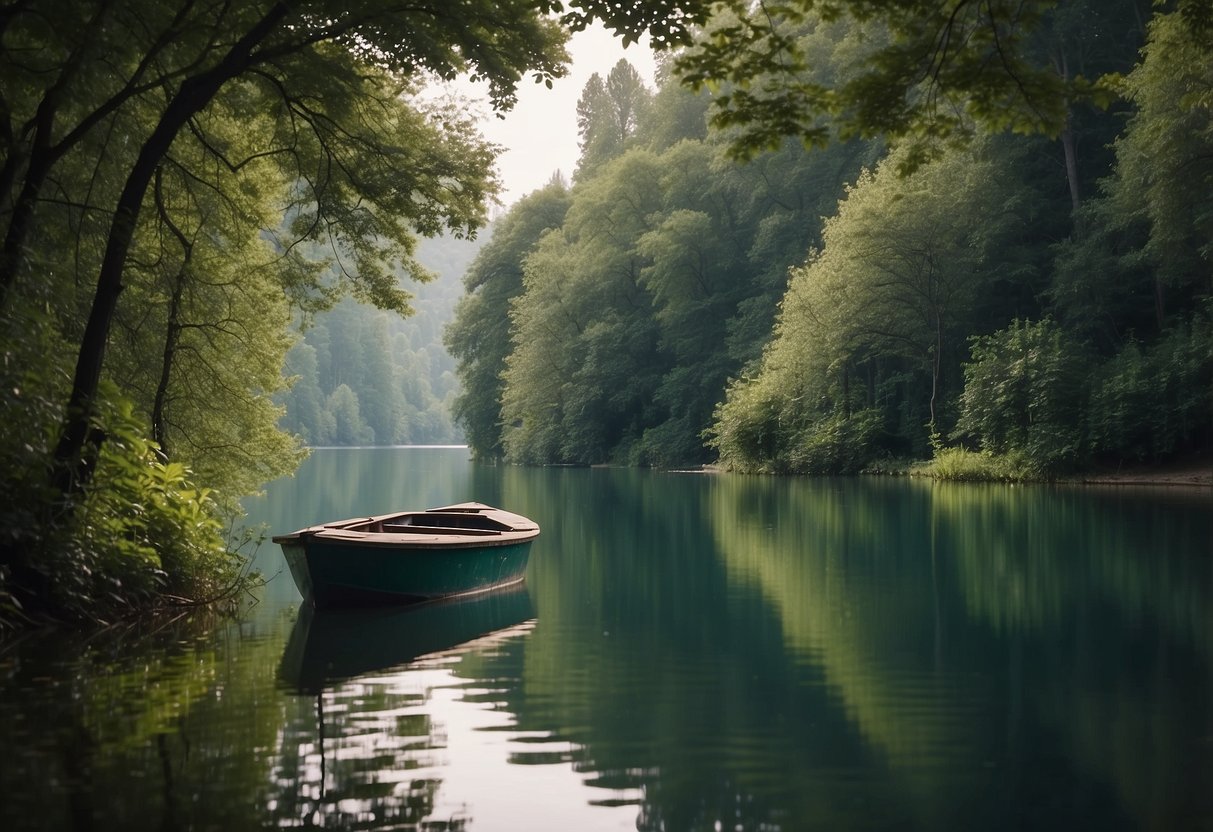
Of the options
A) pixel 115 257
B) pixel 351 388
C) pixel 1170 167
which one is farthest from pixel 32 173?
pixel 351 388

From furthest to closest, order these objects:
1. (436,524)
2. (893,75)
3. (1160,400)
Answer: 1. (1160,400)
2. (436,524)
3. (893,75)

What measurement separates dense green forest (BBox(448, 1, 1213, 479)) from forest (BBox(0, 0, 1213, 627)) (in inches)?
4.5

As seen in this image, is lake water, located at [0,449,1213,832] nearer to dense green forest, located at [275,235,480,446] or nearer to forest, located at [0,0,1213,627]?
forest, located at [0,0,1213,627]

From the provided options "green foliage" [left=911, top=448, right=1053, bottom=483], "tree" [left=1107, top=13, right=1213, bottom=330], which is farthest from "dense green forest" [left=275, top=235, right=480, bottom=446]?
"tree" [left=1107, top=13, right=1213, bottom=330]

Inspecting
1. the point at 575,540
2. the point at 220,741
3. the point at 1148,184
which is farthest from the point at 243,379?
the point at 1148,184

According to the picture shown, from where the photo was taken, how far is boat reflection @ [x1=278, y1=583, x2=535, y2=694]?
892 cm

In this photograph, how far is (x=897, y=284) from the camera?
122 ft

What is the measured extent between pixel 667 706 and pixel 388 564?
523 centimetres

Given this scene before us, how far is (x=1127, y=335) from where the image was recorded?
33094 mm

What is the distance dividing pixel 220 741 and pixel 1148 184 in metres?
29.6

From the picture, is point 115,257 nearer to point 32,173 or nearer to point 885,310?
point 32,173

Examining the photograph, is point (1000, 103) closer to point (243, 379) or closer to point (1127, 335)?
point (243, 379)

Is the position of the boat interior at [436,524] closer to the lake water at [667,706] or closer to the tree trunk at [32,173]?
the lake water at [667,706]

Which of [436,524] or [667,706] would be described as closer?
[667,706]
